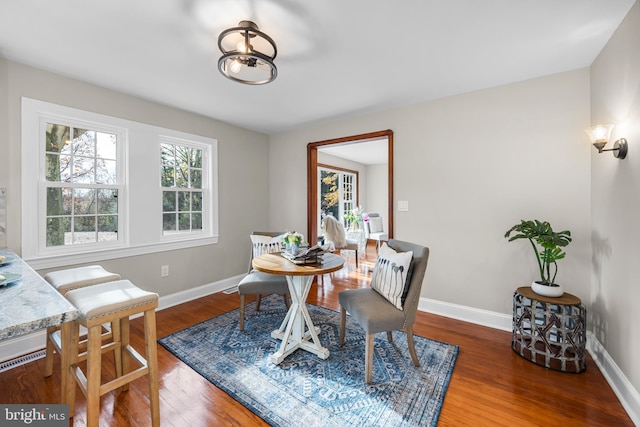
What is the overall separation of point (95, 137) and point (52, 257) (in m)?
1.19

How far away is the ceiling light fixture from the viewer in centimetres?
172

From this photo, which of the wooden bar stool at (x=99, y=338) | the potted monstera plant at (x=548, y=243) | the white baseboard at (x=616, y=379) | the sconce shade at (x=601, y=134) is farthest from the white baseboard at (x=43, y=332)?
the sconce shade at (x=601, y=134)

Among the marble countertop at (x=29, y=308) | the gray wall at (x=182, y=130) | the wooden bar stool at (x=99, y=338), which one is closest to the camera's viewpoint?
the marble countertop at (x=29, y=308)

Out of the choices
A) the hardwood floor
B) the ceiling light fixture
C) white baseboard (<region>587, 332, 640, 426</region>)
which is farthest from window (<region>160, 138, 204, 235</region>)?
white baseboard (<region>587, 332, 640, 426</region>)

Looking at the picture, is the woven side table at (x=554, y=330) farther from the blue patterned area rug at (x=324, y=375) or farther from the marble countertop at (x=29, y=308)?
the marble countertop at (x=29, y=308)

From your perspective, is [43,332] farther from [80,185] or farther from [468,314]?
[468,314]

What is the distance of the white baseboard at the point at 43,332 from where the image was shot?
214 cm

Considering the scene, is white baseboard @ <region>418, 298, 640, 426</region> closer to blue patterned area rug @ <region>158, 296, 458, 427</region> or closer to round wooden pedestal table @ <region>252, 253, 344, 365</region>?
blue patterned area rug @ <region>158, 296, 458, 427</region>

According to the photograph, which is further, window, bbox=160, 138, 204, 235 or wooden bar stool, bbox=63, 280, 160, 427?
window, bbox=160, 138, 204, 235

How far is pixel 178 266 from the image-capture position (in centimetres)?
335

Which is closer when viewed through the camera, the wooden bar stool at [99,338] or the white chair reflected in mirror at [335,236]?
the wooden bar stool at [99,338]

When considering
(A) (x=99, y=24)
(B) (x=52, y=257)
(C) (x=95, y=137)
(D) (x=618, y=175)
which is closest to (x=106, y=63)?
(A) (x=99, y=24)

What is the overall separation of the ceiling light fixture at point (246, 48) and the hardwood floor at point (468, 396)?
7.06ft

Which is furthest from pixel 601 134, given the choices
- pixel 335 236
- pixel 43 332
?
pixel 43 332
